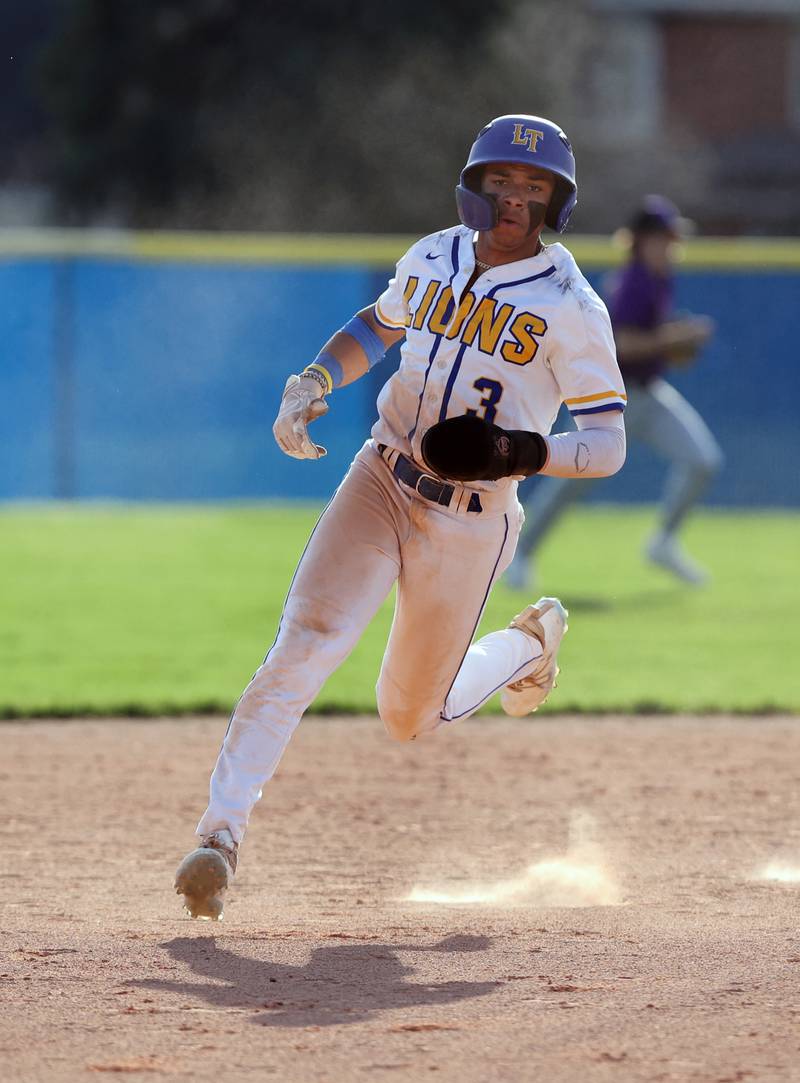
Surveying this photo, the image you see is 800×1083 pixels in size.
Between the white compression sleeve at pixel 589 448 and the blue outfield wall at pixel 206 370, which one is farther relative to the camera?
the blue outfield wall at pixel 206 370

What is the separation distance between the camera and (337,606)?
4480mm

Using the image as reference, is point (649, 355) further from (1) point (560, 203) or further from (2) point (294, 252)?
(1) point (560, 203)

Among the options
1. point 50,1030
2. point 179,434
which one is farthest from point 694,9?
point 50,1030

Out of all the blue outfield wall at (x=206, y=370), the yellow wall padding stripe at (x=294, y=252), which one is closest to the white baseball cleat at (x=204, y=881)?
the blue outfield wall at (x=206, y=370)

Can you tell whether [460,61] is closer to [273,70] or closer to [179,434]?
[273,70]

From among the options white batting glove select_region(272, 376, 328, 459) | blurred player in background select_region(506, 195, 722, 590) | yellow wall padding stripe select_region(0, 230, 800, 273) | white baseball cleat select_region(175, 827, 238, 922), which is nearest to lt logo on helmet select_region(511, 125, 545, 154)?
white batting glove select_region(272, 376, 328, 459)

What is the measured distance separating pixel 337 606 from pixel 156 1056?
4.85 ft

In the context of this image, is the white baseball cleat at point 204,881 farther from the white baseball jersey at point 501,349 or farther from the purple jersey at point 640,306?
the purple jersey at point 640,306

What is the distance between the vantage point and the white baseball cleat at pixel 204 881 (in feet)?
13.3

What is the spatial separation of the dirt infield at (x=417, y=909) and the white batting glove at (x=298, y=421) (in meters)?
1.17

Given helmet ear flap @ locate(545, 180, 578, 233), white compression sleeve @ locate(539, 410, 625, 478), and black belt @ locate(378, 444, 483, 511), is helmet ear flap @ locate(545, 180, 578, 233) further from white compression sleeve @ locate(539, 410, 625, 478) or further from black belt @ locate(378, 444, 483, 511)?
black belt @ locate(378, 444, 483, 511)

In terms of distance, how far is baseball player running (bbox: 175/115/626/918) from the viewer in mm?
4316

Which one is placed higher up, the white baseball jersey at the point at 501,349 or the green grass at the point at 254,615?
the white baseball jersey at the point at 501,349

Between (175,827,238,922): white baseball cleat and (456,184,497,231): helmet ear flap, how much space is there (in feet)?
5.59
